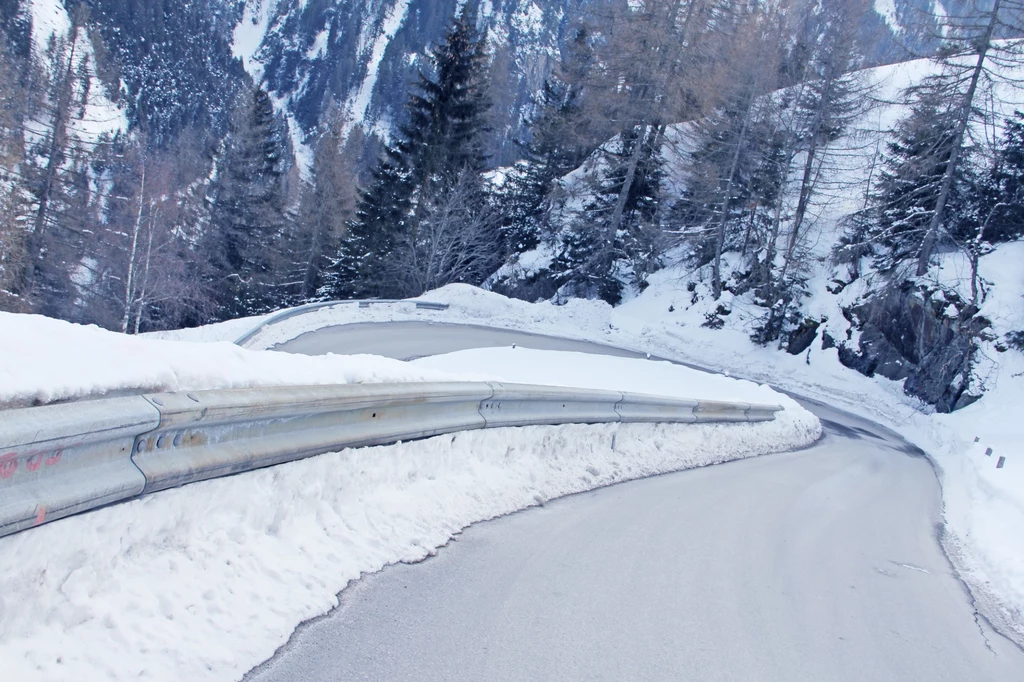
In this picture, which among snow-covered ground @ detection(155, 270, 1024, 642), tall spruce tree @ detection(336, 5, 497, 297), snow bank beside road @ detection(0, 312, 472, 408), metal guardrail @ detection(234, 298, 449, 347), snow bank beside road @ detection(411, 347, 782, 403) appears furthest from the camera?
tall spruce tree @ detection(336, 5, 497, 297)

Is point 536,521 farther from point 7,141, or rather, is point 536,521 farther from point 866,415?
point 7,141

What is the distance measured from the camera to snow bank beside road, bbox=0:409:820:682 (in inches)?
94.8

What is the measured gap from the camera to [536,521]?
199 inches

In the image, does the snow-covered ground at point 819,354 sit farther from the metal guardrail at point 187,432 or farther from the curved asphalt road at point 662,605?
the metal guardrail at point 187,432

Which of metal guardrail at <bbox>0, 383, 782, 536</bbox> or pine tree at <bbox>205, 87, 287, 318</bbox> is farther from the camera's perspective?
pine tree at <bbox>205, 87, 287, 318</bbox>

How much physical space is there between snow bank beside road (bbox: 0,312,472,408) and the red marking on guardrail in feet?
0.94

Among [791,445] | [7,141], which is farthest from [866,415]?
[7,141]

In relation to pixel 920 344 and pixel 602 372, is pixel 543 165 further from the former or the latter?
pixel 602 372

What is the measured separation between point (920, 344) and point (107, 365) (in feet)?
86.3

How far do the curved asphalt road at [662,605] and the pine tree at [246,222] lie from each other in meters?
36.6

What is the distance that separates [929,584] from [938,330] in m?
22.0

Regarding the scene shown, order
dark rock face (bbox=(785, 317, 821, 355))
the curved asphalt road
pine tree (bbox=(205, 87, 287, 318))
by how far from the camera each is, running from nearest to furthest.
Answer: the curved asphalt road
dark rock face (bbox=(785, 317, 821, 355))
pine tree (bbox=(205, 87, 287, 318))

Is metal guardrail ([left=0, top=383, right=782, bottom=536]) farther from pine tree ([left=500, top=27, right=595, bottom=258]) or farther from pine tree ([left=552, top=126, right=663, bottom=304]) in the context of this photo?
pine tree ([left=500, top=27, right=595, bottom=258])

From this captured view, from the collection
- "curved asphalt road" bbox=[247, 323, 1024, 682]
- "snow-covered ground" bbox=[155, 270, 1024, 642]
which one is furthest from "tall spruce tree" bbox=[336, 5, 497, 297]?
"curved asphalt road" bbox=[247, 323, 1024, 682]
